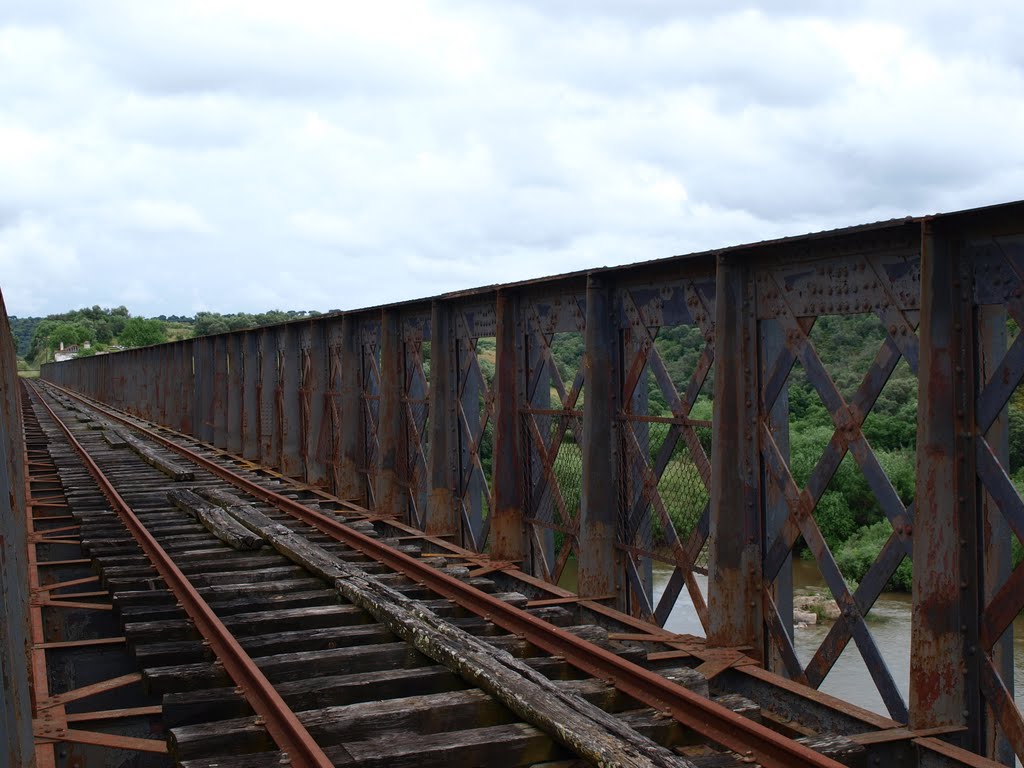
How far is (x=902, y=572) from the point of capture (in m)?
23.5

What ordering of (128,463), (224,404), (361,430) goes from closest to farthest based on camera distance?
(361,430)
(128,463)
(224,404)

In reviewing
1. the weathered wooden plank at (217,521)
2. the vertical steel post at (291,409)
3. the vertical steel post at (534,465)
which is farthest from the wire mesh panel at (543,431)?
the vertical steel post at (291,409)

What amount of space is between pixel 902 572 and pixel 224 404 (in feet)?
53.0

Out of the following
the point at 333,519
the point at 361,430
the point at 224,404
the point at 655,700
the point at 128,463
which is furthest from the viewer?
the point at 224,404

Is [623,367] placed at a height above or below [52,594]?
above

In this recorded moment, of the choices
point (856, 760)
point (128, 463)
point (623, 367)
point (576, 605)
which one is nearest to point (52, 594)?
point (576, 605)

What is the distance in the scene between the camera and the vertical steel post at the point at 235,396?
24.1 meters

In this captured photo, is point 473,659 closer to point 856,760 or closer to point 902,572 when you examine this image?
point 856,760

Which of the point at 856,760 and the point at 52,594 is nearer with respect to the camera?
the point at 856,760

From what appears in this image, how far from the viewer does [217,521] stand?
37.1 feet

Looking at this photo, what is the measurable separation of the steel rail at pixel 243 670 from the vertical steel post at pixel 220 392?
50.6ft

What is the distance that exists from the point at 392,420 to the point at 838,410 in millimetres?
8690

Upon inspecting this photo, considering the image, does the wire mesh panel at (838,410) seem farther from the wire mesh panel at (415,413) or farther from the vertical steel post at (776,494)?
the wire mesh panel at (415,413)

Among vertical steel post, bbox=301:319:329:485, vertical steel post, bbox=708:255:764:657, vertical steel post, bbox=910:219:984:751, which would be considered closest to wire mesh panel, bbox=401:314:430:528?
vertical steel post, bbox=301:319:329:485
